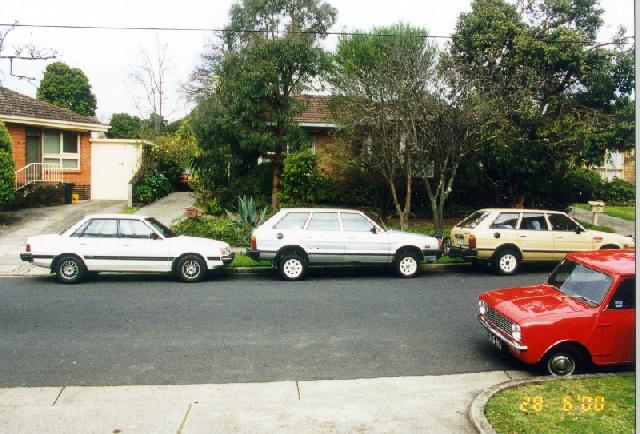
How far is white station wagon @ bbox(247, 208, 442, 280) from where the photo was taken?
522 inches

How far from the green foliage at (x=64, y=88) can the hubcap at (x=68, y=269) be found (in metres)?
40.7

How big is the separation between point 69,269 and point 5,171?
26.6 feet

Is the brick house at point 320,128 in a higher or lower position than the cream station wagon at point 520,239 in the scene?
higher

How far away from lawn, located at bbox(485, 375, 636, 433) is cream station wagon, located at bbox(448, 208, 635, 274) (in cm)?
732

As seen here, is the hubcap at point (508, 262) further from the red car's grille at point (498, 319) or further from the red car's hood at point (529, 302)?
the red car's grille at point (498, 319)

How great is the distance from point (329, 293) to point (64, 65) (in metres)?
47.0

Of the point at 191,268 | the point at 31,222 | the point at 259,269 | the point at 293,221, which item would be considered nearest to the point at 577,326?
the point at 293,221

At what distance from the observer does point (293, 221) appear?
44.1 feet

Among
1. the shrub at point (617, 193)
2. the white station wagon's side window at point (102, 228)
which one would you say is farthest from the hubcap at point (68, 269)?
the shrub at point (617, 193)

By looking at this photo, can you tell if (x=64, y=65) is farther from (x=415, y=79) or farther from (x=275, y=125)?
(x=415, y=79)

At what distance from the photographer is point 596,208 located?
2105 centimetres

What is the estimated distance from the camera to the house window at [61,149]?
25.3 m

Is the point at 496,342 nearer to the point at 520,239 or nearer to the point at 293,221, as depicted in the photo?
the point at 293,221
